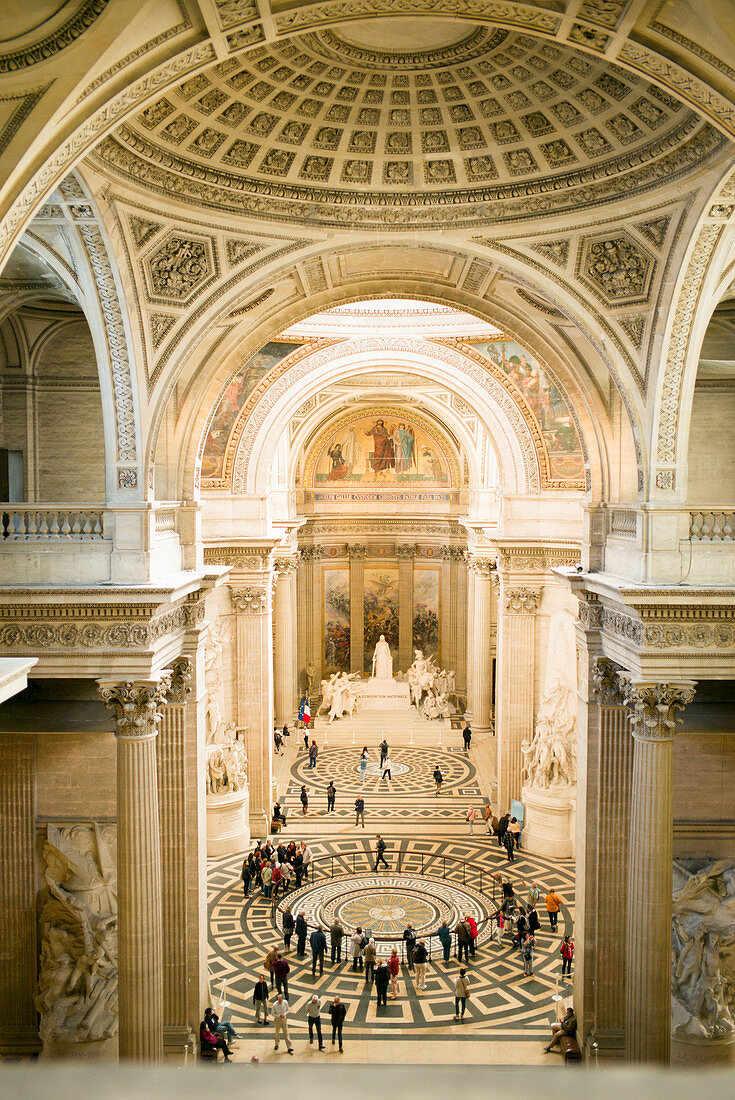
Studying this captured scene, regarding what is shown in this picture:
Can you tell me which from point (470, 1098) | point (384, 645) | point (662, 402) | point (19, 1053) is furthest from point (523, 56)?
point (384, 645)

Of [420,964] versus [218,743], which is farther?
[218,743]

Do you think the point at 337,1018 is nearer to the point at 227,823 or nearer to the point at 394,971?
the point at 394,971

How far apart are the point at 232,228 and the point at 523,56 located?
4.24 metres

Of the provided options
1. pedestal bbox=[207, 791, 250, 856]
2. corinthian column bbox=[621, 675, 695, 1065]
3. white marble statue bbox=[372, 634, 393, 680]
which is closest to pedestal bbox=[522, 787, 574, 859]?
pedestal bbox=[207, 791, 250, 856]

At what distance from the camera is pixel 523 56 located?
980 cm

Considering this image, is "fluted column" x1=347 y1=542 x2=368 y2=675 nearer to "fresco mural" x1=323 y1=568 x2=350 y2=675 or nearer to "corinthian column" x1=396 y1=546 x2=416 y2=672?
"fresco mural" x1=323 y1=568 x2=350 y2=675

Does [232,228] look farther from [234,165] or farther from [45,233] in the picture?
[45,233]

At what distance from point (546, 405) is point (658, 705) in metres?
12.5

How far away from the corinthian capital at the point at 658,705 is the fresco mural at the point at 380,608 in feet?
102

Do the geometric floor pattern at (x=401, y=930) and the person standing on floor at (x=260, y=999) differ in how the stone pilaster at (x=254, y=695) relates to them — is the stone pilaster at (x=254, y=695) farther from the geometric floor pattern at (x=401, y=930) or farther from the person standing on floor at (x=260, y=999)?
the person standing on floor at (x=260, y=999)

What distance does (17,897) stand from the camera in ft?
44.8

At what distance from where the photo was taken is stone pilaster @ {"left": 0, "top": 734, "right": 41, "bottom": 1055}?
44.6 feet

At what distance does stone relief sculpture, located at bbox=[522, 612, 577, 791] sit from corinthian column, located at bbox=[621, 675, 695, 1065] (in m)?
10.6

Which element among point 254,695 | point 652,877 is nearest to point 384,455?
point 254,695
